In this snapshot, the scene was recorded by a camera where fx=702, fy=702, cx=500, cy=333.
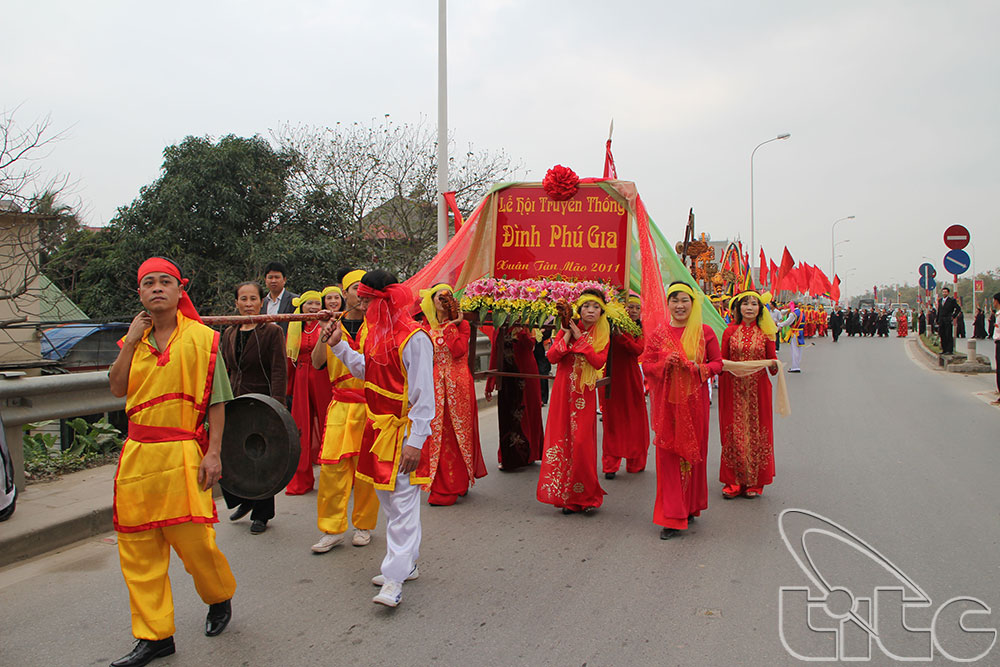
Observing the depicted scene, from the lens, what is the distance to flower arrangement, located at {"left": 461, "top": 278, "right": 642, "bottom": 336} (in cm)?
577

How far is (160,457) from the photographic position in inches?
123

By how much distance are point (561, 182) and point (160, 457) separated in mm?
4111

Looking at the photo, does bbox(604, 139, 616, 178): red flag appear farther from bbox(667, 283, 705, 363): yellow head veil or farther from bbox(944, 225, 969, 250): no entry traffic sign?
A: bbox(944, 225, 969, 250): no entry traffic sign

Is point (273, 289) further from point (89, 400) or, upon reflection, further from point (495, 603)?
point (495, 603)

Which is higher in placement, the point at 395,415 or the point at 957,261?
the point at 957,261

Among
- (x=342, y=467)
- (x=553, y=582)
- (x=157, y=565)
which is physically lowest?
(x=553, y=582)

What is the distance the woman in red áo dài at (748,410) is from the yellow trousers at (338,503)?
10.1ft

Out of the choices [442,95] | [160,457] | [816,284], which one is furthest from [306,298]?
[816,284]

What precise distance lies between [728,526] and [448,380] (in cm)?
253

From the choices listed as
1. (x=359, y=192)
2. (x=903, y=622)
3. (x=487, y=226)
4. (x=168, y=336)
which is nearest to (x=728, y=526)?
(x=903, y=622)

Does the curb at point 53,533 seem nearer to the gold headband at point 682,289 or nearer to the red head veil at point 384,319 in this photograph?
the red head veil at point 384,319

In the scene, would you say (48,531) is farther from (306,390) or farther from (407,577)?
(407,577)

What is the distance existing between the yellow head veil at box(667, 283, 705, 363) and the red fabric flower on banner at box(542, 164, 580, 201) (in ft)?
4.44

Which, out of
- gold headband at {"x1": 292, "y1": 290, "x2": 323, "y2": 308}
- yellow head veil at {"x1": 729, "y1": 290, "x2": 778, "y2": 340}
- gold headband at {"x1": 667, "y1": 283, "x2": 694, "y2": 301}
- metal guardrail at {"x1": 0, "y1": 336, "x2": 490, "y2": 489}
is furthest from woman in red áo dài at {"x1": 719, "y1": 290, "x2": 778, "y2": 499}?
metal guardrail at {"x1": 0, "y1": 336, "x2": 490, "y2": 489}
